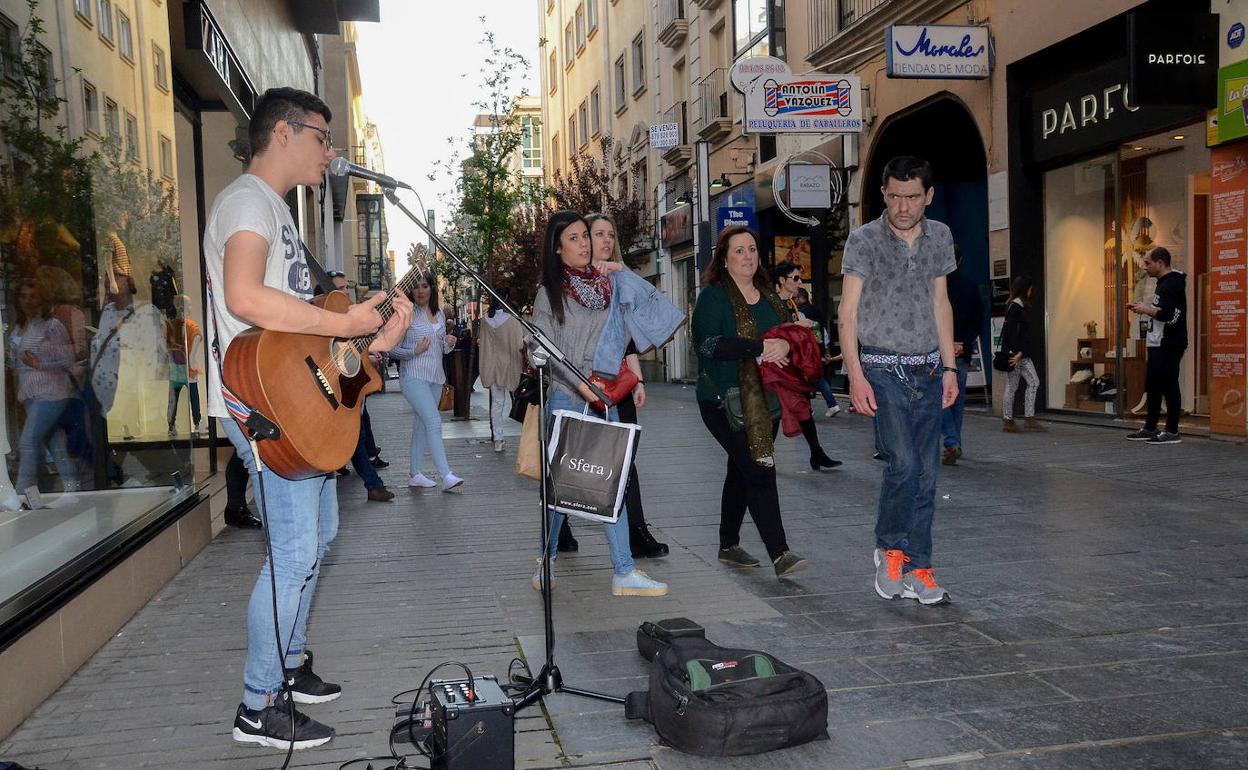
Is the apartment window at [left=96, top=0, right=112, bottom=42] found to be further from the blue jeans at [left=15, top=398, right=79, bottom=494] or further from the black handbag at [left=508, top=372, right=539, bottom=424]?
the black handbag at [left=508, top=372, right=539, bottom=424]

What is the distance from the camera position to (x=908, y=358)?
4977 mm

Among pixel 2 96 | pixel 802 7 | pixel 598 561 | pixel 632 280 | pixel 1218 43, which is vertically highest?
pixel 802 7

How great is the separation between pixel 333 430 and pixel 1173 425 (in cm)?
966

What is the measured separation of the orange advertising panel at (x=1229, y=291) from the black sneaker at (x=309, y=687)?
954cm

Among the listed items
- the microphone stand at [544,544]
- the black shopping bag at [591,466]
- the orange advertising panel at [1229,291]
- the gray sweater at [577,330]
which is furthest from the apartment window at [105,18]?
the orange advertising panel at [1229,291]

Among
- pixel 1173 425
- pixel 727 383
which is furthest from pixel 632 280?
pixel 1173 425

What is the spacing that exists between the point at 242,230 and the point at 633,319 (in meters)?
2.58

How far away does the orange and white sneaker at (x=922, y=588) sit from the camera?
16.2 feet

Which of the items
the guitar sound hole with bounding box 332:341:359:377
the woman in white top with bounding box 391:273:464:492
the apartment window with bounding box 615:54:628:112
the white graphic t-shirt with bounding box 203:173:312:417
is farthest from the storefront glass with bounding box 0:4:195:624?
the apartment window with bounding box 615:54:628:112

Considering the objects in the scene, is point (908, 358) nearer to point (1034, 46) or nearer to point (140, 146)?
point (140, 146)

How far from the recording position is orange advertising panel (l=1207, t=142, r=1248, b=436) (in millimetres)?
10492

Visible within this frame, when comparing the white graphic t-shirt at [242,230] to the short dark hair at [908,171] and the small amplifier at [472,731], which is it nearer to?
the small amplifier at [472,731]

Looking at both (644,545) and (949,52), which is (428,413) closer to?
(644,545)

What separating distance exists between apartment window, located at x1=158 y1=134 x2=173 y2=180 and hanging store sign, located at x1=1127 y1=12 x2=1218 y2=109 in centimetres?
849
